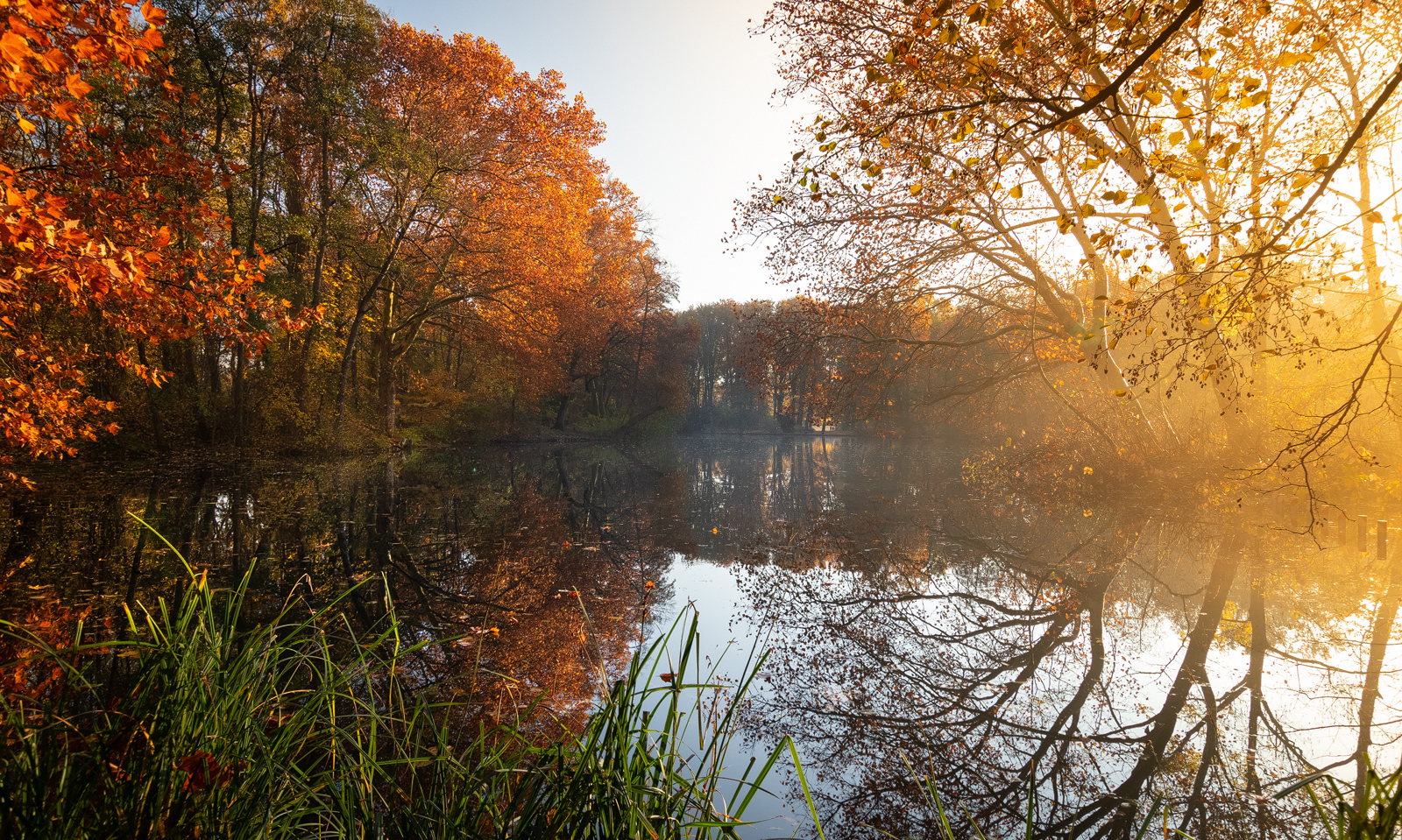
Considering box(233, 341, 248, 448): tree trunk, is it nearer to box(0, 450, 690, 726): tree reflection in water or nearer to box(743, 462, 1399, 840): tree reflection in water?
box(0, 450, 690, 726): tree reflection in water

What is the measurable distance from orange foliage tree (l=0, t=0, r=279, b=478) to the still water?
1.87m

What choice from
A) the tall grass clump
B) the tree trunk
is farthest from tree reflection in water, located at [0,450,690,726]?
the tree trunk

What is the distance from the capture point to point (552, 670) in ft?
11.9

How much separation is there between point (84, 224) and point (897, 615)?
744 cm

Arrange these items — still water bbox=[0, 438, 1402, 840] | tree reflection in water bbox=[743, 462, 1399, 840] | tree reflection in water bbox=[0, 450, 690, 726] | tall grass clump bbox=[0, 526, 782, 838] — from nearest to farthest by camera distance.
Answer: tall grass clump bbox=[0, 526, 782, 838]
tree reflection in water bbox=[743, 462, 1399, 840]
still water bbox=[0, 438, 1402, 840]
tree reflection in water bbox=[0, 450, 690, 726]

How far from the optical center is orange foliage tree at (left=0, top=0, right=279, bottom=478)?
3312 millimetres

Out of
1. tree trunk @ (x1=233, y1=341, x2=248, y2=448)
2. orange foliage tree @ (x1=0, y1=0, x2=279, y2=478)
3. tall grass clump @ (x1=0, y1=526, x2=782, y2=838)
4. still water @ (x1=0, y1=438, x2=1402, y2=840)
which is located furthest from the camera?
tree trunk @ (x1=233, y1=341, x2=248, y2=448)

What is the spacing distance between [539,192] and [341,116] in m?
4.65

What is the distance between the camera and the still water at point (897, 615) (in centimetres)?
281

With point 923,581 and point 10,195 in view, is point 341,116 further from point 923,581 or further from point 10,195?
point 923,581

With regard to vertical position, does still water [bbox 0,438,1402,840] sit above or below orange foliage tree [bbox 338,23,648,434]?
below

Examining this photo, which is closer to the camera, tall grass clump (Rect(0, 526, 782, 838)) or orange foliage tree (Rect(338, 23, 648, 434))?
tall grass clump (Rect(0, 526, 782, 838))

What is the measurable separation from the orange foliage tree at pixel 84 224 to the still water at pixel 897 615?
187 cm

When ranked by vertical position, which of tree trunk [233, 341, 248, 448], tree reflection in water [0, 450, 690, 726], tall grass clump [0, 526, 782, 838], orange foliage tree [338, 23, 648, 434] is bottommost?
tree reflection in water [0, 450, 690, 726]
